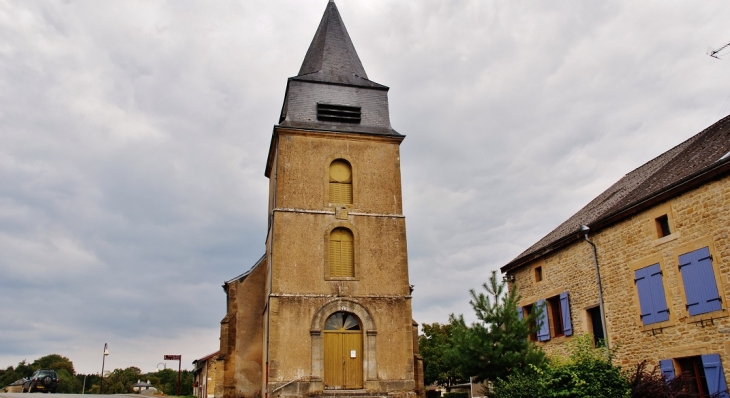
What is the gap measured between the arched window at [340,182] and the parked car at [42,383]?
18659 mm

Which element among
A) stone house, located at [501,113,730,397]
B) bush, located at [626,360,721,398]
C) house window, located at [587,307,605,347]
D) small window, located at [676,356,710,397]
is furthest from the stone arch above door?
small window, located at [676,356,710,397]

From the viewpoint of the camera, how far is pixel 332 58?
23.0 metres

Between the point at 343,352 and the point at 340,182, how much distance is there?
19.1 ft

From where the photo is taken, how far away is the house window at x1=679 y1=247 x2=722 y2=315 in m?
13.2

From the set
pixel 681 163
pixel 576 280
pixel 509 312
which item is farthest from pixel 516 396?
pixel 681 163

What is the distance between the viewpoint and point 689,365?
13945 mm

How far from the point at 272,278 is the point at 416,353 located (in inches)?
219

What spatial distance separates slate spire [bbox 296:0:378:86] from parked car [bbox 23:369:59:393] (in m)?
19.6

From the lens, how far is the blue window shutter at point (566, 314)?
59.5 ft

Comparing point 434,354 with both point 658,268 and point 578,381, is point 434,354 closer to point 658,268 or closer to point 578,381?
point 658,268

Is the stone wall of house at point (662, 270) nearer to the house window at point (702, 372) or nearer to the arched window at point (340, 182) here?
the house window at point (702, 372)

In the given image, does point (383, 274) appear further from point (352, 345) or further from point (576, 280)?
point (576, 280)

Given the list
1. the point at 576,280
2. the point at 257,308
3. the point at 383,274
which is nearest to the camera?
the point at 576,280

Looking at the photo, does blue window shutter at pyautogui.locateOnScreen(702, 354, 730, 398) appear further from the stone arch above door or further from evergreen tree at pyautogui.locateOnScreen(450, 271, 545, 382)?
the stone arch above door
